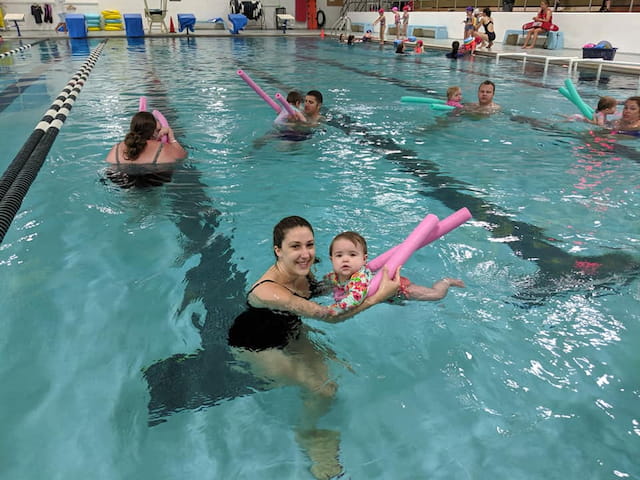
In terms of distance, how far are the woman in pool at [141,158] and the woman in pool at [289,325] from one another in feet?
9.28

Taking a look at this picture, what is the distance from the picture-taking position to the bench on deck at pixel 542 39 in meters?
16.6

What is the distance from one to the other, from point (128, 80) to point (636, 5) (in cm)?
1388

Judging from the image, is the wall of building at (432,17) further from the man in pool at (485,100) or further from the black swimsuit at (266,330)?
the black swimsuit at (266,330)

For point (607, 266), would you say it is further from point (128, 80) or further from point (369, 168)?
point (128, 80)

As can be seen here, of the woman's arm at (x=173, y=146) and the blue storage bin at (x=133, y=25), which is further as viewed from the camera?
the blue storage bin at (x=133, y=25)

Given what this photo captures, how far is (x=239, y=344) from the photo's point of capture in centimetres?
255

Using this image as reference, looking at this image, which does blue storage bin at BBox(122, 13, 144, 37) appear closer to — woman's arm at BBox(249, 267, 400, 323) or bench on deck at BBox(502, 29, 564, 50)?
bench on deck at BBox(502, 29, 564, 50)

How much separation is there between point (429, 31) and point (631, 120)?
18377 mm

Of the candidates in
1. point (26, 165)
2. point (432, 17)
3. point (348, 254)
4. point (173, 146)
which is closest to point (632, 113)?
point (173, 146)

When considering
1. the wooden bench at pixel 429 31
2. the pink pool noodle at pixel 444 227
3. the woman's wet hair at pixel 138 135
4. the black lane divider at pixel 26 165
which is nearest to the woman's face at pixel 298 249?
the pink pool noodle at pixel 444 227

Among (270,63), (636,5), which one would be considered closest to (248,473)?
(270,63)

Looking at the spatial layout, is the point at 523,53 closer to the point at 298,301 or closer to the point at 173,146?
the point at 173,146

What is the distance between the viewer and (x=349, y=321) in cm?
292

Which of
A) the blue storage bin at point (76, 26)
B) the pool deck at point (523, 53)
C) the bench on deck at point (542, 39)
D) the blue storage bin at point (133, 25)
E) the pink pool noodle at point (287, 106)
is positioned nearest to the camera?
the pink pool noodle at point (287, 106)
